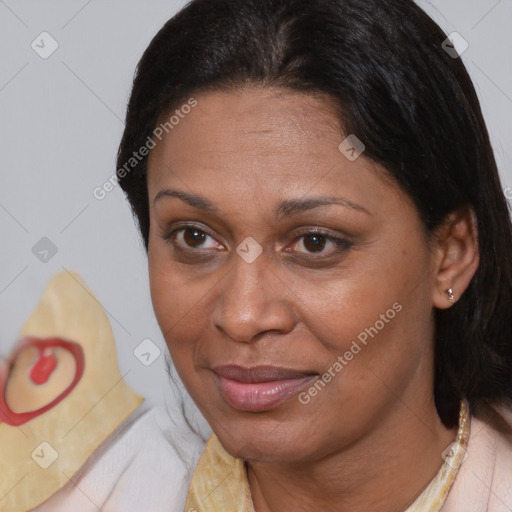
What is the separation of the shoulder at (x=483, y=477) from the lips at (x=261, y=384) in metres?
0.38

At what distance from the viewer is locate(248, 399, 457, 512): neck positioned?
1789 mm

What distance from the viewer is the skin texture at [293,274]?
61.3 inches

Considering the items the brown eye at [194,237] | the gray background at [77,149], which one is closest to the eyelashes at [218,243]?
the brown eye at [194,237]

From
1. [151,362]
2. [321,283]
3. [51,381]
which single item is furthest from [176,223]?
[151,362]

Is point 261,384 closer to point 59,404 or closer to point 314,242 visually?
point 314,242

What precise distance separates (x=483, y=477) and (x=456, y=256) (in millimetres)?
384

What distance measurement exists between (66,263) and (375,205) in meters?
1.18

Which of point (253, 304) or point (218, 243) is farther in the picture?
point (218, 243)

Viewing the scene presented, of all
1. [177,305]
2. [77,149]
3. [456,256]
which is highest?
[77,149]

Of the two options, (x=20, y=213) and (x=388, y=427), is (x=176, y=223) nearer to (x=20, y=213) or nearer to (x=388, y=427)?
(x=388, y=427)

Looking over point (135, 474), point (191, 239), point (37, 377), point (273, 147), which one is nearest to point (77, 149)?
point (37, 377)

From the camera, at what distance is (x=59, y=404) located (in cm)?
228

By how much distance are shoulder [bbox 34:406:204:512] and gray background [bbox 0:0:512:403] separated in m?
0.28

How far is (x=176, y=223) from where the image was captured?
1.68m
